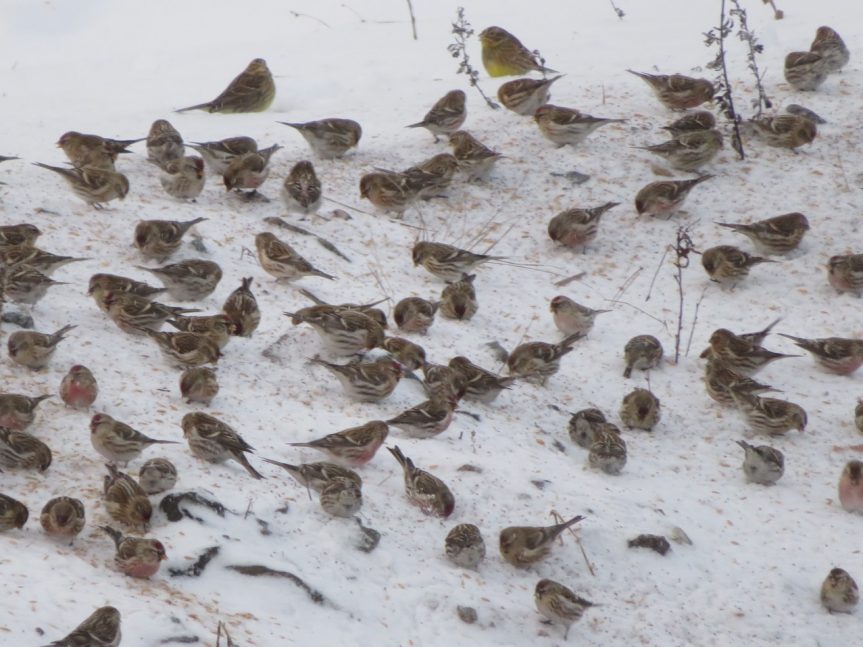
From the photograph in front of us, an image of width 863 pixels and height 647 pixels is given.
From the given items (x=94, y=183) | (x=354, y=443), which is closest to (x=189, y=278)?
(x=94, y=183)

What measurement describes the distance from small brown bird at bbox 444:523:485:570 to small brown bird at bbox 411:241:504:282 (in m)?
3.80

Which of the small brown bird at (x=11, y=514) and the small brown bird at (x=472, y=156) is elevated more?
the small brown bird at (x=11, y=514)

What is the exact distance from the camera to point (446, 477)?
26.3 feet

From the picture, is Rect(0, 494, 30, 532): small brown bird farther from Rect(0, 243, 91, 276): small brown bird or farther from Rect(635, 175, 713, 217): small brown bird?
Rect(635, 175, 713, 217): small brown bird

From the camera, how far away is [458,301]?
10.2 metres

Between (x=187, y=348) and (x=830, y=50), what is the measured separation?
8086mm

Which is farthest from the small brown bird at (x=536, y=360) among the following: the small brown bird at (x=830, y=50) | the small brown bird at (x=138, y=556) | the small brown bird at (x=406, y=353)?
the small brown bird at (x=830, y=50)

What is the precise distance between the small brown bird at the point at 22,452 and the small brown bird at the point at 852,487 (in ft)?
16.3

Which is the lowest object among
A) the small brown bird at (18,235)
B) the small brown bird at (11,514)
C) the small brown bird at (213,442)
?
the small brown bird at (18,235)

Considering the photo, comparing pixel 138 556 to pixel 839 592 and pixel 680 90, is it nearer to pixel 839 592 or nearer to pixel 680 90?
pixel 839 592

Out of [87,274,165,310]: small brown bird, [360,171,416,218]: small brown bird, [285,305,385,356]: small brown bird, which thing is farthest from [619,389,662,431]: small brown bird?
[87,274,165,310]: small brown bird

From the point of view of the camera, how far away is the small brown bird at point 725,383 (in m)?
9.58

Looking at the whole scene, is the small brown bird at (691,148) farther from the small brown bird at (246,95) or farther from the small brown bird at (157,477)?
the small brown bird at (157,477)

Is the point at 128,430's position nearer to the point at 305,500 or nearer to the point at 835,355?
the point at 305,500
